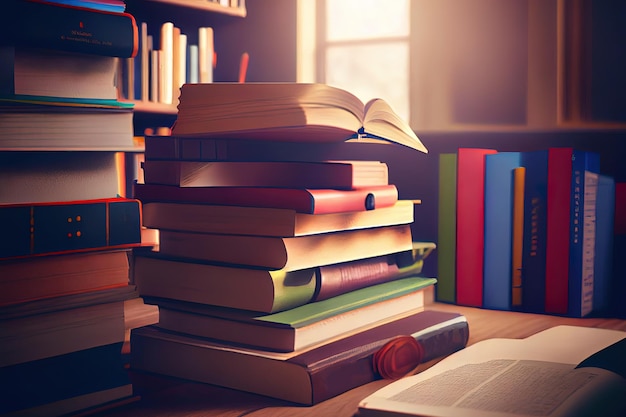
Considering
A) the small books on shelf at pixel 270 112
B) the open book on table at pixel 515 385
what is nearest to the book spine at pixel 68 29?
the small books on shelf at pixel 270 112

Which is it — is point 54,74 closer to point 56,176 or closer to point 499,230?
point 56,176

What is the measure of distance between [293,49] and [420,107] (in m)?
0.63

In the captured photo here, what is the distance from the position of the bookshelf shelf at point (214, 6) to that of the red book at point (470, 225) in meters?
1.15

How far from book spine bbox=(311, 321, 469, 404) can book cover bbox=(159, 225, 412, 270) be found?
0.12m

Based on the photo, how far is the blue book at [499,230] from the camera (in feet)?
4.39

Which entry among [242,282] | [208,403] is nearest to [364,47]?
[242,282]

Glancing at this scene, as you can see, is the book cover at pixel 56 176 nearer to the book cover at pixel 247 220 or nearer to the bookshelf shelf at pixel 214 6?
the book cover at pixel 247 220

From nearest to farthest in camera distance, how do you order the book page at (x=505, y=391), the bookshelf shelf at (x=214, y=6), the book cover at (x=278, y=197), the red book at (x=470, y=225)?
1. the book page at (x=505, y=391)
2. the book cover at (x=278, y=197)
3. the red book at (x=470, y=225)
4. the bookshelf shelf at (x=214, y=6)

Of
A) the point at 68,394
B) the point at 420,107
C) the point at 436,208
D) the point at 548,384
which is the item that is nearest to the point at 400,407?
the point at 548,384

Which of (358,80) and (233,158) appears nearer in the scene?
(233,158)

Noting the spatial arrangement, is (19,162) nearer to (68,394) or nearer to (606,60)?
(68,394)

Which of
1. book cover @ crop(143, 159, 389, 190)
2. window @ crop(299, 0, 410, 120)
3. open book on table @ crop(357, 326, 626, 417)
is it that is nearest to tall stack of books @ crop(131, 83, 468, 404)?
book cover @ crop(143, 159, 389, 190)

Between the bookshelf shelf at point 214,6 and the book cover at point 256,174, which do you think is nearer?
the book cover at point 256,174

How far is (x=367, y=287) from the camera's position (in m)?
1.01
